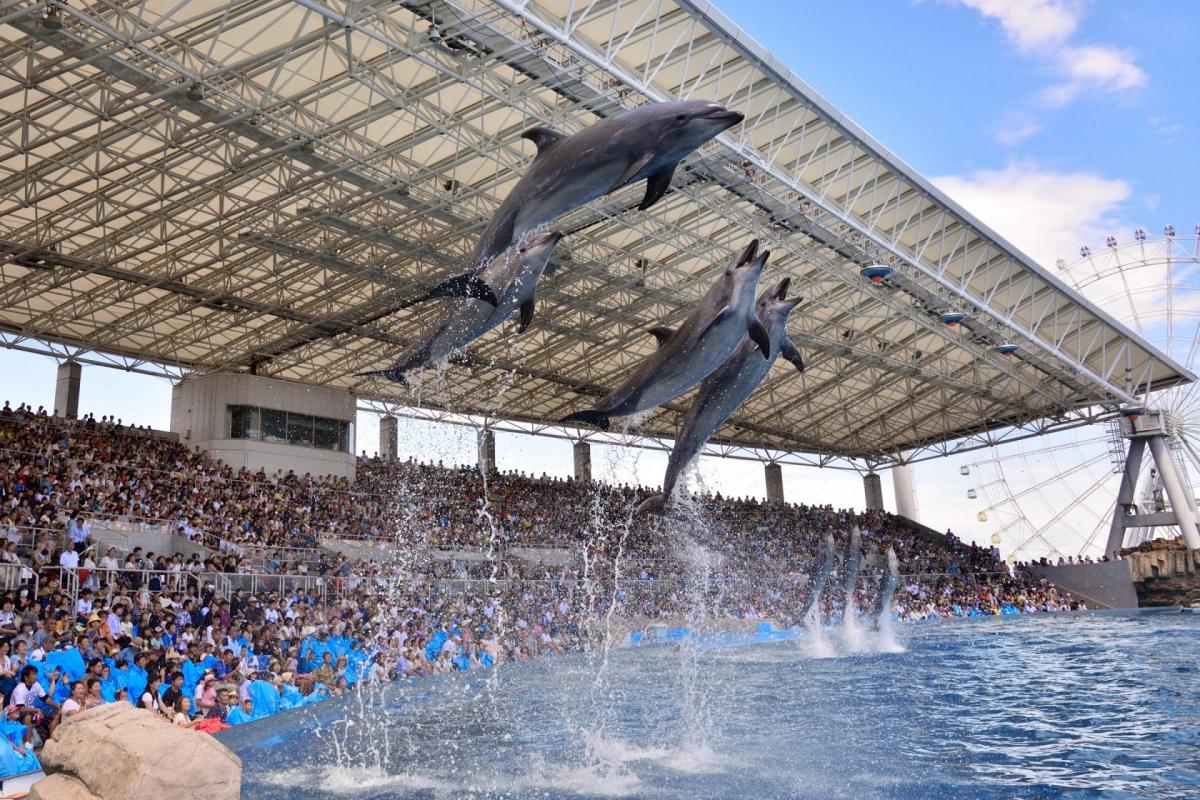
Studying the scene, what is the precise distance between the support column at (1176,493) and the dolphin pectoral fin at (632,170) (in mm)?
36454

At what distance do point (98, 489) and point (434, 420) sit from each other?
16.6m

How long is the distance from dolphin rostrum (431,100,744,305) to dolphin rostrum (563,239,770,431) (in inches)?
38.7

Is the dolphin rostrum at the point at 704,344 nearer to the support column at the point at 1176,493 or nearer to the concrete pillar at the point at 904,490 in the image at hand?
the support column at the point at 1176,493

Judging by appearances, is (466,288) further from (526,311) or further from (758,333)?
(758,333)

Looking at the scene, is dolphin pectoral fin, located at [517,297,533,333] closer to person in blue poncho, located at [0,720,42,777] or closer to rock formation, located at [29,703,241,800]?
rock formation, located at [29,703,241,800]

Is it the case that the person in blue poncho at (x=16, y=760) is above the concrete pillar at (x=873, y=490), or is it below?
below

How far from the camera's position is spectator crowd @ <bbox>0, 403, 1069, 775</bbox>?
11.2 m

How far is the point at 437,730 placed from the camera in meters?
9.33

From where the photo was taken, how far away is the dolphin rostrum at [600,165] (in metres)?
Result: 5.67

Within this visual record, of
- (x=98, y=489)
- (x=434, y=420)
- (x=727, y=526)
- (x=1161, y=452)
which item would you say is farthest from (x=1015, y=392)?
(x=98, y=489)

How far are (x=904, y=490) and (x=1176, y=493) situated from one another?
13.6 metres

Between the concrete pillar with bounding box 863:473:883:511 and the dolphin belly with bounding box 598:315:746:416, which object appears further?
the concrete pillar with bounding box 863:473:883:511

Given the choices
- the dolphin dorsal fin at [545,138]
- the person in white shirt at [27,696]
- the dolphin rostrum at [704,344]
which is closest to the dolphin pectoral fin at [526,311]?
the dolphin rostrum at [704,344]

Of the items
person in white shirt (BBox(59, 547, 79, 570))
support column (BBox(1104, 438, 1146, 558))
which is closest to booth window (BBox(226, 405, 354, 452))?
person in white shirt (BBox(59, 547, 79, 570))
